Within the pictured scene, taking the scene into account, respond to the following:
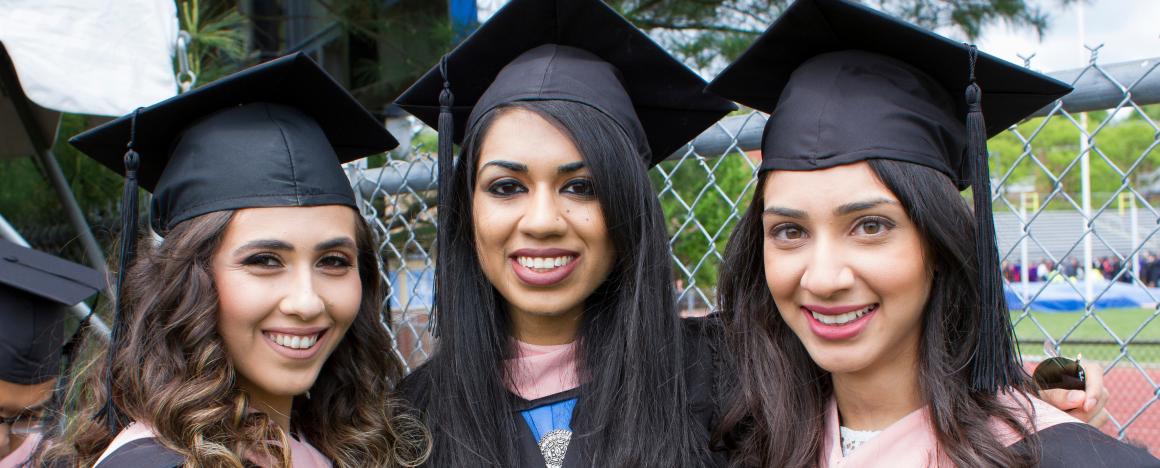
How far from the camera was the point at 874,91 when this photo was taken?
69.0 inches

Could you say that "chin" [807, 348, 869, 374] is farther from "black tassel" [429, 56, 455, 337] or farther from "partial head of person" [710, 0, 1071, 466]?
"black tassel" [429, 56, 455, 337]

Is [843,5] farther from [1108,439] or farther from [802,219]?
[1108,439]

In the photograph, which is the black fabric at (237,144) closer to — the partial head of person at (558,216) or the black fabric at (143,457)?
the partial head of person at (558,216)

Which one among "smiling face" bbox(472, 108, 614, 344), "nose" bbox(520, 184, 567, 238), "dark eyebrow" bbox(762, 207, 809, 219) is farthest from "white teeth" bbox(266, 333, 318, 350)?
"dark eyebrow" bbox(762, 207, 809, 219)

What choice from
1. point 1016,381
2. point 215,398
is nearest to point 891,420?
point 1016,381

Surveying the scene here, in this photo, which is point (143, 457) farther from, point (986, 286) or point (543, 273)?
point (986, 286)

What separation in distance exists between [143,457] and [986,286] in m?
1.64

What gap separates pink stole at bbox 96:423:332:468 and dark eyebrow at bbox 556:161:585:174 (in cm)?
88

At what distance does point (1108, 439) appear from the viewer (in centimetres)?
158

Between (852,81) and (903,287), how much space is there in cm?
42

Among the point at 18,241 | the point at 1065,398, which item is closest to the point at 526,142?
the point at 1065,398

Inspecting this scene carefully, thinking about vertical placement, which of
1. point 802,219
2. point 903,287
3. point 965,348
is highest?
point 802,219

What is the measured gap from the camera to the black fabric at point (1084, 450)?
1542mm

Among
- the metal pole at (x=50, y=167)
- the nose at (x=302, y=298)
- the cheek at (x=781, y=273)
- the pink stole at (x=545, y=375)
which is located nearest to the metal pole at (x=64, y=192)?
the metal pole at (x=50, y=167)
